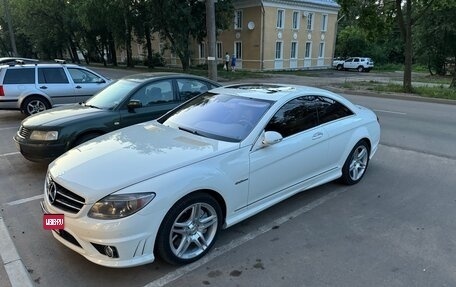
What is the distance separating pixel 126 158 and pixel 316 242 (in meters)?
2.10

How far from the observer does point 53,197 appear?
3363 millimetres

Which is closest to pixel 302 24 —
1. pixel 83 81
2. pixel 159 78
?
pixel 83 81

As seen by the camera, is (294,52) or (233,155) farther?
(294,52)

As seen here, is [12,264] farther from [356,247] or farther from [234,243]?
[356,247]

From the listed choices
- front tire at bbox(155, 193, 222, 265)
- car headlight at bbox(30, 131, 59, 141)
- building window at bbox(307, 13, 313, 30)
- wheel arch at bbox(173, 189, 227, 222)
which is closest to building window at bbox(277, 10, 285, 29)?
building window at bbox(307, 13, 313, 30)

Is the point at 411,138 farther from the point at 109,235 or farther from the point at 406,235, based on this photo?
the point at 109,235

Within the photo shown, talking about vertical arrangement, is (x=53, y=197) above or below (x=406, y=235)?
above

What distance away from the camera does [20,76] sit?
1044 centimetres

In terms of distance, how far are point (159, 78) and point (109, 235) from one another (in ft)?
14.1

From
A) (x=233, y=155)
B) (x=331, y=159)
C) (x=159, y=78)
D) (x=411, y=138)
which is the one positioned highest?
(x=159, y=78)

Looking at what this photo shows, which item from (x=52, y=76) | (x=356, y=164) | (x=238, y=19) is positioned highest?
(x=238, y=19)

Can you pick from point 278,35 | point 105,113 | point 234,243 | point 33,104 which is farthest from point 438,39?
point 234,243

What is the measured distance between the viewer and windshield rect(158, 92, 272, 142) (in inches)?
159

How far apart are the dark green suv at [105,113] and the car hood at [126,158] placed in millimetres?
1771
